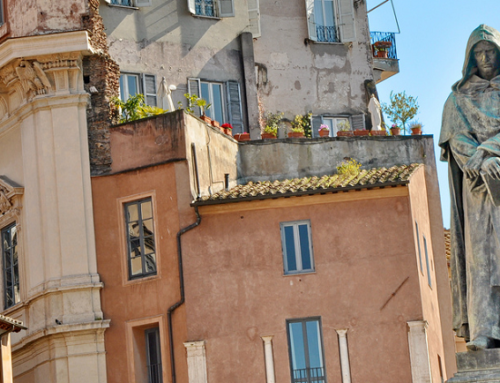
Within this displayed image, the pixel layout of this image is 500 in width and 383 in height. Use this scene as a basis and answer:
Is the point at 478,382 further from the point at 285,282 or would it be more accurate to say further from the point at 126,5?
the point at 126,5

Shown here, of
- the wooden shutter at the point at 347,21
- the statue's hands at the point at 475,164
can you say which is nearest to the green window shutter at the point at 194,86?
the wooden shutter at the point at 347,21

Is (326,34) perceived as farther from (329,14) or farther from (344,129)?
(344,129)

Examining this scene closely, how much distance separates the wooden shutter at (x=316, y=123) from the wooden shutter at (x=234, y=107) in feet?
7.38

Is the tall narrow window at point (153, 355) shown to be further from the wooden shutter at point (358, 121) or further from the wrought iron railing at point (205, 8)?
the wooden shutter at point (358, 121)

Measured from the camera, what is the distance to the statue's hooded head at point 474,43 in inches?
364

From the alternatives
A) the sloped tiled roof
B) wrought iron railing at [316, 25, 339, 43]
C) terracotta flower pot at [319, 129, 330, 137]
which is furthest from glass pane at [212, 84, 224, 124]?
the sloped tiled roof

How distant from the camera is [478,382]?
852 centimetres

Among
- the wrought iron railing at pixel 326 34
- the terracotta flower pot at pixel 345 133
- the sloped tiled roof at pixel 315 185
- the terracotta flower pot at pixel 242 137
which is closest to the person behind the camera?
the sloped tiled roof at pixel 315 185

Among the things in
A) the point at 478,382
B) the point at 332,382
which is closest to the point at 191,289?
the point at 332,382

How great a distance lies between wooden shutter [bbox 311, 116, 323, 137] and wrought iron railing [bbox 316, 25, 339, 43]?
2465 millimetres

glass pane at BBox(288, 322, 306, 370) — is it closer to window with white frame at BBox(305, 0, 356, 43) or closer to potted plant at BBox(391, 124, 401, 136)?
potted plant at BBox(391, 124, 401, 136)

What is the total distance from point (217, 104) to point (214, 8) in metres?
2.78

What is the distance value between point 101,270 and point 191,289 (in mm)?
2497

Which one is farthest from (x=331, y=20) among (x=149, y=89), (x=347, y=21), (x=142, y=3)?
(x=149, y=89)
